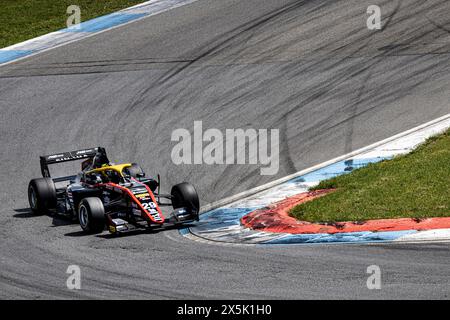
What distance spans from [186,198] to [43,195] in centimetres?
313

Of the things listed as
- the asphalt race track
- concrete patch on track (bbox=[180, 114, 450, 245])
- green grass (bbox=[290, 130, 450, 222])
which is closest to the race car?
the asphalt race track

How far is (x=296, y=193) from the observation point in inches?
722

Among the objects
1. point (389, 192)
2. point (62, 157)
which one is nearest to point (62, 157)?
point (62, 157)

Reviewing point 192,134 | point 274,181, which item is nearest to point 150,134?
point 192,134

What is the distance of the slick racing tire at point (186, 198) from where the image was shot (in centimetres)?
1706

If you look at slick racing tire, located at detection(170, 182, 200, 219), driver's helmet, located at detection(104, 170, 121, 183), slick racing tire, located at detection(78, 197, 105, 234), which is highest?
driver's helmet, located at detection(104, 170, 121, 183)

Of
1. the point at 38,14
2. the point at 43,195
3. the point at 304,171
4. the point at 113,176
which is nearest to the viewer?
the point at 113,176

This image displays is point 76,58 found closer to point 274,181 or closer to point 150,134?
point 150,134

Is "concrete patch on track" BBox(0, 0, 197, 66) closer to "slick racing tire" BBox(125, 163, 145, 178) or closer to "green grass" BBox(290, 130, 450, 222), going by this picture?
"slick racing tire" BBox(125, 163, 145, 178)

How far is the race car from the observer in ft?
54.0

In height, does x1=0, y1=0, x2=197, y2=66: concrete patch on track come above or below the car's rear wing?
A: above

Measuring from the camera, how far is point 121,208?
56.0ft

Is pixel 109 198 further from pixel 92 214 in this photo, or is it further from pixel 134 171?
pixel 92 214

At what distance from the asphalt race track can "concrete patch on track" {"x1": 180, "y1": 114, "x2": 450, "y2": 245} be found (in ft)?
1.45
